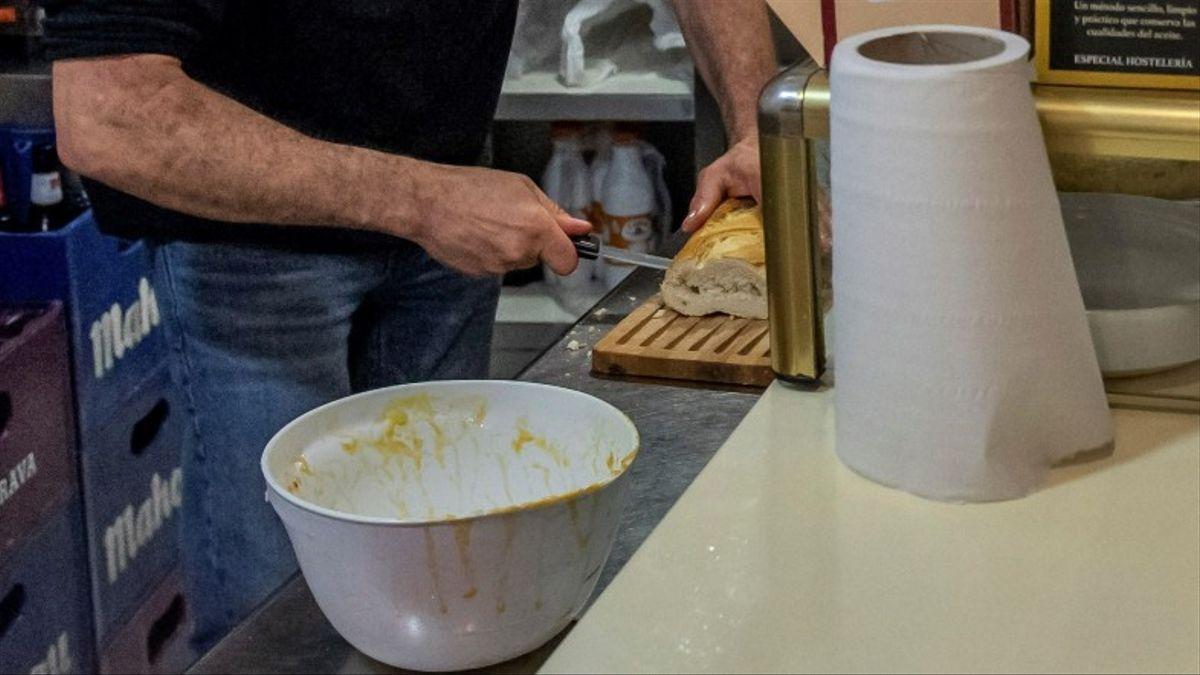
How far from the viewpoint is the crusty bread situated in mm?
1508

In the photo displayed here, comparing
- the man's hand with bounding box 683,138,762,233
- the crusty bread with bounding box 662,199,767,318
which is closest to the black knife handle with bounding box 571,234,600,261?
Answer: the crusty bread with bounding box 662,199,767,318

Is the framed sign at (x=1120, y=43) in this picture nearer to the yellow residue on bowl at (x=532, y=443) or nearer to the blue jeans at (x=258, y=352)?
the yellow residue on bowl at (x=532, y=443)

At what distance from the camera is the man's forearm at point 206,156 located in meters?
1.36

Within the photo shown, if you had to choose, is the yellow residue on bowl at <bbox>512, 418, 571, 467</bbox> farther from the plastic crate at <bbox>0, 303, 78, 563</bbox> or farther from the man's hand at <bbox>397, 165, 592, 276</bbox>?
the plastic crate at <bbox>0, 303, 78, 563</bbox>

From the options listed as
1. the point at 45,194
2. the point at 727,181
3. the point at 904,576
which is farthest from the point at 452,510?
the point at 45,194

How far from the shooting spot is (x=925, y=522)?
3.00 feet

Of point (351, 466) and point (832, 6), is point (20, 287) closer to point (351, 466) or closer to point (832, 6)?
point (351, 466)

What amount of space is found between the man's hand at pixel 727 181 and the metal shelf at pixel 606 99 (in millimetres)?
836

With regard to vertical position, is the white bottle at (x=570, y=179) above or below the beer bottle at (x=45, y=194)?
below

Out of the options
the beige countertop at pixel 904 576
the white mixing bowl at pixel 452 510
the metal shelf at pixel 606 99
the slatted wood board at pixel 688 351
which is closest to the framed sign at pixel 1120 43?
the beige countertop at pixel 904 576

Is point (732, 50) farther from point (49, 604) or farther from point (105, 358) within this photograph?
point (49, 604)

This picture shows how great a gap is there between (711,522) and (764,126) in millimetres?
263

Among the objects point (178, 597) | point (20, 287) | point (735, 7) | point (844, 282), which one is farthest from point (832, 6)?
point (178, 597)

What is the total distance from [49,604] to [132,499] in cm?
27
